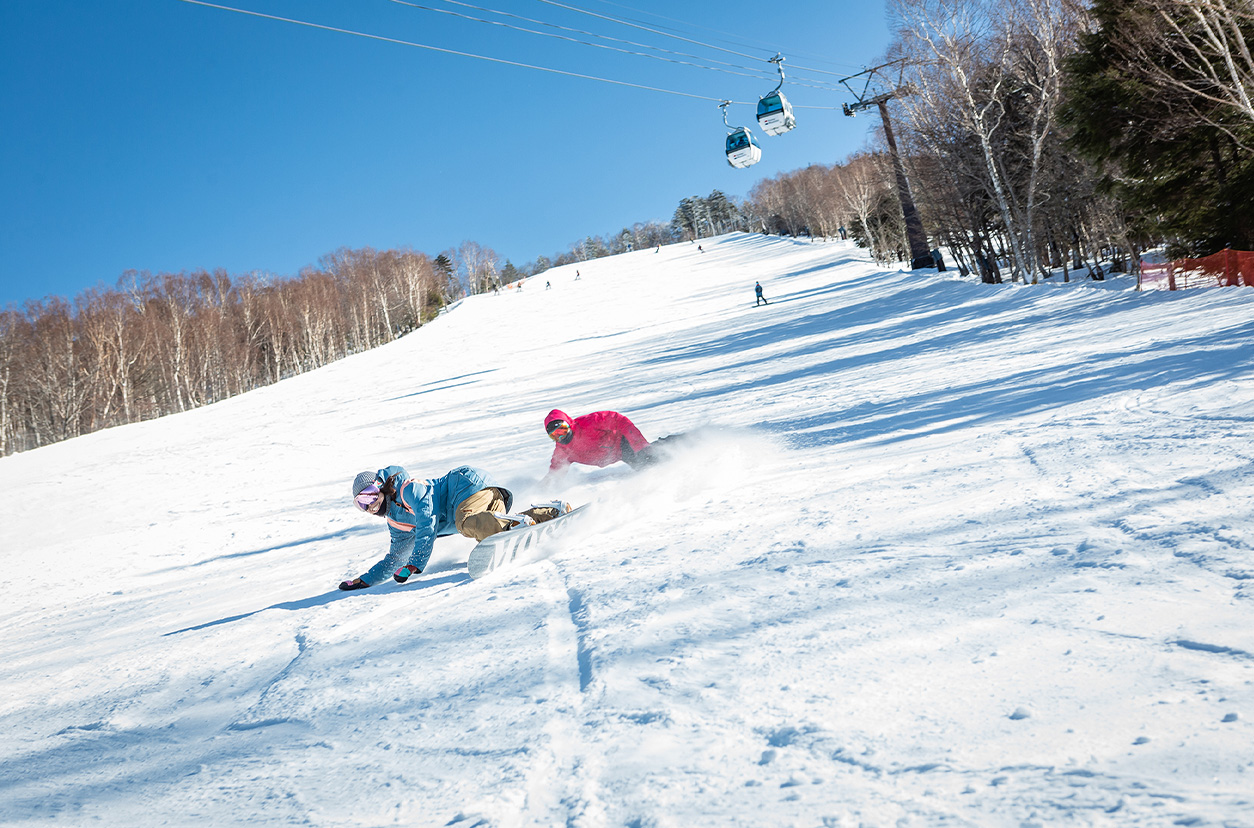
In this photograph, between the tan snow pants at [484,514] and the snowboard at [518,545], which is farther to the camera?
the tan snow pants at [484,514]

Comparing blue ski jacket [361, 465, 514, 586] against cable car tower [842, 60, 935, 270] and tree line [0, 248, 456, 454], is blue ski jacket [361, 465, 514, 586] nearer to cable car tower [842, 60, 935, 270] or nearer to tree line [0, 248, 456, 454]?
cable car tower [842, 60, 935, 270]

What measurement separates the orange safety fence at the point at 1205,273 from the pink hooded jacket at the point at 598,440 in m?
8.41

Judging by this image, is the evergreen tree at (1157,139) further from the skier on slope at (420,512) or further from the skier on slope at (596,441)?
the skier on slope at (420,512)

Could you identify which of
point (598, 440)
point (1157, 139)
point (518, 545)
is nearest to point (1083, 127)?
point (1157, 139)

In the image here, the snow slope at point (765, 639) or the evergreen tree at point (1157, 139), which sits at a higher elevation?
the evergreen tree at point (1157, 139)

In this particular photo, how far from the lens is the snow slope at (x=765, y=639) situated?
191 cm

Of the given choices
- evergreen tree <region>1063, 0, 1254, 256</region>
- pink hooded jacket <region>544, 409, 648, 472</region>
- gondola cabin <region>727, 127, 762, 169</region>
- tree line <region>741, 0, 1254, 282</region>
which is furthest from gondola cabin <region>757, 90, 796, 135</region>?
pink hooded jacket <region>544, 409, 648, 472</region>

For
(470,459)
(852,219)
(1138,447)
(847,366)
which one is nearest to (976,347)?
(847,366)

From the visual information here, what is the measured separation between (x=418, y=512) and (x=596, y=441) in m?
2.33

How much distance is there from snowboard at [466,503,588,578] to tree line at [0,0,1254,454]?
1057 centimetres

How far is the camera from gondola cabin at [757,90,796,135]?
19234 millimetres

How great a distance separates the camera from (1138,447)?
415 centimetres

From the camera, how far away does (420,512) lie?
4777 mm

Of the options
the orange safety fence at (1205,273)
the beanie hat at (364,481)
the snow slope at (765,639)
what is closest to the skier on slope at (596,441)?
the snow slope at (765,639)
